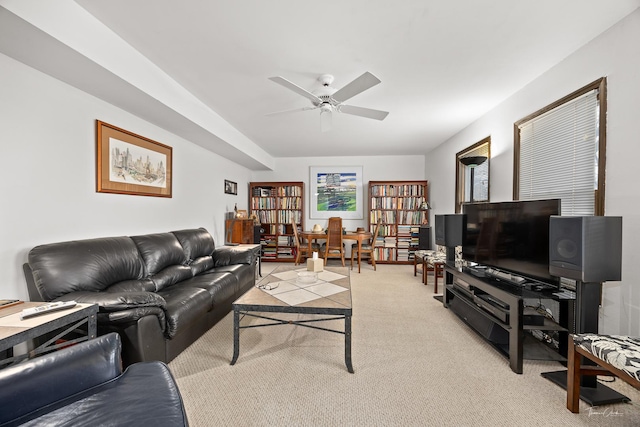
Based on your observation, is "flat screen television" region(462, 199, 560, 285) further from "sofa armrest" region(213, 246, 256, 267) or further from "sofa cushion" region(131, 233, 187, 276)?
"sofa cushion" region(131, 233, 187, 276)

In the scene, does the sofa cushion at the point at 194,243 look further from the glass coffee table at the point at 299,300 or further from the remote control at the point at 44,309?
the remote control at the point at 44,309

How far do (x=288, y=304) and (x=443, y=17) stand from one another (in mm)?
2264

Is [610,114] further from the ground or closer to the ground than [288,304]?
further from the ground

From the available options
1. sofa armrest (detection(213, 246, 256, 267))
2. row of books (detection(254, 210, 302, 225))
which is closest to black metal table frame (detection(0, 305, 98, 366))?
sofa armrest (detection(213, 246, 256, 267))

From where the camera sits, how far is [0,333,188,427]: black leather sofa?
958 mm

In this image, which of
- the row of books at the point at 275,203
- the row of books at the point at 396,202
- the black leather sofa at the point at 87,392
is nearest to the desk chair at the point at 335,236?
the row of books at the point at 396,202

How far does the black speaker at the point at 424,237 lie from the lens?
545 centimetres

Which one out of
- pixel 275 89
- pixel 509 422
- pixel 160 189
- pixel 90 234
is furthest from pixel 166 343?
pixel 275 89

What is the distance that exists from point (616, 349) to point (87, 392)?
2467mm

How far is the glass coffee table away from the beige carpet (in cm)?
18

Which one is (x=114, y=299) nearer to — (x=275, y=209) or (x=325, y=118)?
(x=325, y=118)

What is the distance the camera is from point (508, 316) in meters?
2.09

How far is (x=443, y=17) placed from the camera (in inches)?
71.9

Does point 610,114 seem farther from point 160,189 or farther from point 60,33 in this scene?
point 160,189
